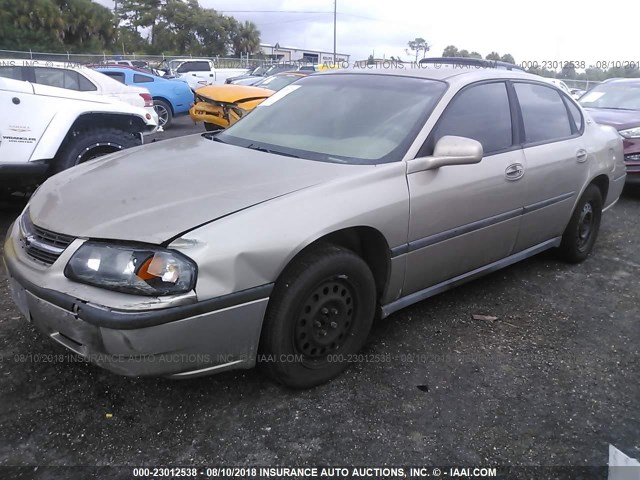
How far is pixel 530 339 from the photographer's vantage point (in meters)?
3.28

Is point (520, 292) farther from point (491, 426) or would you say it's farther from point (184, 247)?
point (184, 247)

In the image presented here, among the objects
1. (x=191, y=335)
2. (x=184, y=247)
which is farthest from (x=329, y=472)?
(x=184, y=247)

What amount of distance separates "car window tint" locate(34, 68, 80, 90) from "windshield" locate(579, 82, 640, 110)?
7333mm

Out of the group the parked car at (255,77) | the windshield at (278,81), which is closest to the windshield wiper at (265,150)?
the windshield at (278,81)

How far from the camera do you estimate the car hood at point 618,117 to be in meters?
6.88

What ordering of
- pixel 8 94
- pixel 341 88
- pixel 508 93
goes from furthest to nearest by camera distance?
pixel 8 94 → pixel 508 93 → pixel 341 88

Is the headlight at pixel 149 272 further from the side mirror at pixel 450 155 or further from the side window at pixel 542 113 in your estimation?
the side window at pixel 542 113

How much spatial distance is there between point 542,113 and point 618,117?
404 cm

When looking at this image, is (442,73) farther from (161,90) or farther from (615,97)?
(161,90)

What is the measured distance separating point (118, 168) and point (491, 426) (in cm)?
228

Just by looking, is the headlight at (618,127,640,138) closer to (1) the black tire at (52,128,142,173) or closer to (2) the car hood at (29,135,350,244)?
(2) the car hood at (29,135,350,244)

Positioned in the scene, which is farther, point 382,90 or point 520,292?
point 520,292

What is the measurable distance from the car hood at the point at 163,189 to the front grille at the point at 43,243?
3 cm

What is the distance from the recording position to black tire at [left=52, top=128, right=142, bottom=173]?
5145mm
